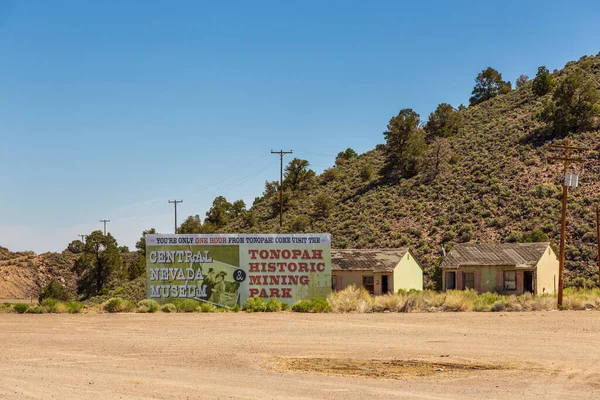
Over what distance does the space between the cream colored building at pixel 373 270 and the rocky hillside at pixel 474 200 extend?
809 cm

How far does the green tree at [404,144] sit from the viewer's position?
262 feet

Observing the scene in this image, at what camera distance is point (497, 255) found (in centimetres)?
4862

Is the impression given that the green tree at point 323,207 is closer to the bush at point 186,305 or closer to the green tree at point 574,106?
the green tree at point 574,106

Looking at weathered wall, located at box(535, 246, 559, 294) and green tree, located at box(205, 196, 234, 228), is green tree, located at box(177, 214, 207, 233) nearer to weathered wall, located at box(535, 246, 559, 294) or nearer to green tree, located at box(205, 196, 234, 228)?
green tree, located at box(205, 196, 234, 228)

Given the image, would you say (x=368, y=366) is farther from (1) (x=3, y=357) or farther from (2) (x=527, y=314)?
(2) (x=527, y=314)

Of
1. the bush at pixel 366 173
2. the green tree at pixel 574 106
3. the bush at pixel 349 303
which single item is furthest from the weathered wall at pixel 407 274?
the bush at pixel 366 173

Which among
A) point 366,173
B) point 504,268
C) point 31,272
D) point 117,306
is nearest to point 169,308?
point 117,306

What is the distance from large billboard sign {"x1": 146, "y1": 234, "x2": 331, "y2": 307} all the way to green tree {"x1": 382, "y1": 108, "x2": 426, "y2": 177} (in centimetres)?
4106

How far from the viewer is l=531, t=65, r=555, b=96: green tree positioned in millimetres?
91875

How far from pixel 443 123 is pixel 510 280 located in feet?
152

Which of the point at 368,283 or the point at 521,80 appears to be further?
the point at 521,80

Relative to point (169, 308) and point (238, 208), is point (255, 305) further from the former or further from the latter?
point (238, 208)

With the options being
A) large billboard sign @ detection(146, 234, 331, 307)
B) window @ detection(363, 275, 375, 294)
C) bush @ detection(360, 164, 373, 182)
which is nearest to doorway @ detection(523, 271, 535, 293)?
window @ detection(363, 275, 375, 294)

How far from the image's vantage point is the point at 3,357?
20078 millimetres
